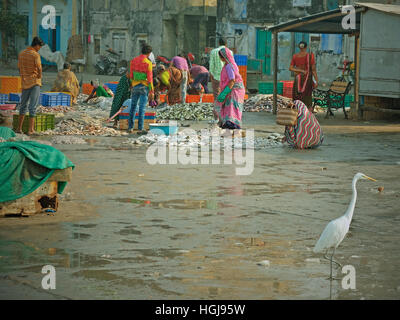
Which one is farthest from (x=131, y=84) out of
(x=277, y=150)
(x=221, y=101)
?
(x=277, y=150)

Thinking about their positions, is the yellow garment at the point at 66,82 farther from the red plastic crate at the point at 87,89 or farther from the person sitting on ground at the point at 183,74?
the red plastic crate at the point at 87,89

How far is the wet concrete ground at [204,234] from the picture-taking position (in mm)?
5918

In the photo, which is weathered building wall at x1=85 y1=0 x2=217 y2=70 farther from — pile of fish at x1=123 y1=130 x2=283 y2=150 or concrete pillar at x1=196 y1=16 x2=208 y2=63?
pile of fish at x1=123 y1=130 x2=283 y2=150

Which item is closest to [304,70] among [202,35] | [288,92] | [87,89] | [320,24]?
[320,24]

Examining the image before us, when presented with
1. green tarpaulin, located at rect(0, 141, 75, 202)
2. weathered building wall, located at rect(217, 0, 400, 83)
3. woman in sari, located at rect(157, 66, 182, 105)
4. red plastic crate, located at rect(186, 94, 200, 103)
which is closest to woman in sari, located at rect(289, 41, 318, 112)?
woman in sari, located at rect(157, 66, 182, 105)

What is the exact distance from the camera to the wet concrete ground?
233 inches

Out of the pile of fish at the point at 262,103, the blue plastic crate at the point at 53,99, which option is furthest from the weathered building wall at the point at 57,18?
the blue plastic crate at the point at 53,99

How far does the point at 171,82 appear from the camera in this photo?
2217 cm

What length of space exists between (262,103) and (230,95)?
278 inches

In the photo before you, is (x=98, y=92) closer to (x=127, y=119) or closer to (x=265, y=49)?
(x=127, y=119)

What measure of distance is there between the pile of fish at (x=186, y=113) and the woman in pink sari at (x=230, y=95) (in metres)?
3.33

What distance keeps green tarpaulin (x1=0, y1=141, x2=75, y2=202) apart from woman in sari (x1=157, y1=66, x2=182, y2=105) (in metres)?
14.0
